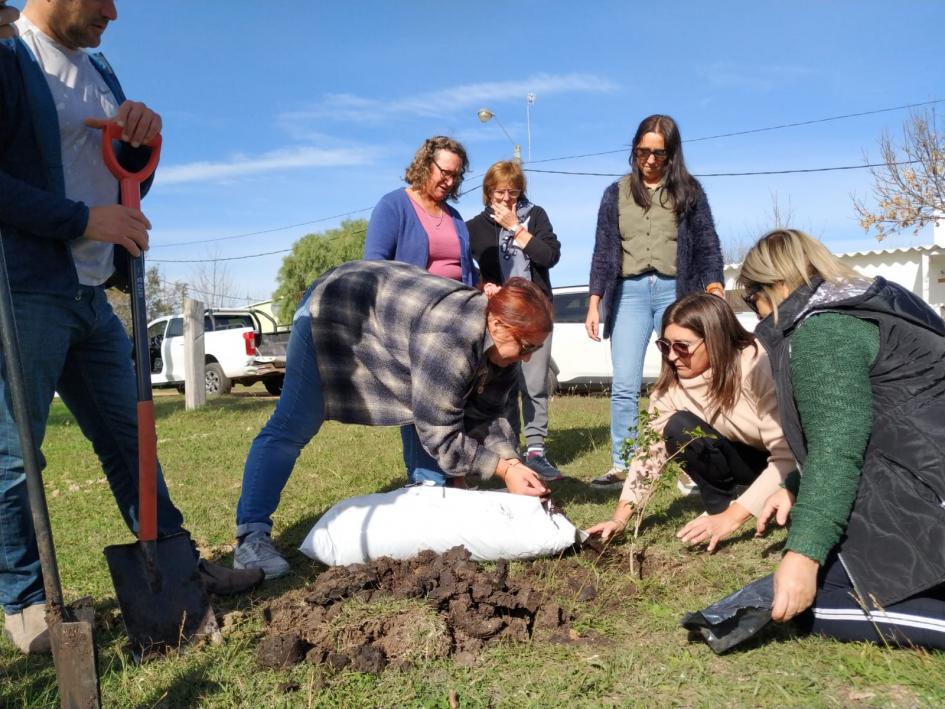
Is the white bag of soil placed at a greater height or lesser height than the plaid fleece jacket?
lesser

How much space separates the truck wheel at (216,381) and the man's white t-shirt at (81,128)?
39.7ft

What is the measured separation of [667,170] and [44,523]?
3.83 meters

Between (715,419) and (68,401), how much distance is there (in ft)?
8.68

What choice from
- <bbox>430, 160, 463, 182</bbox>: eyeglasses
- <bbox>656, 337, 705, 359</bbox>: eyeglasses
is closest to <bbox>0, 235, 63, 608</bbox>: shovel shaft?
<bbox>656, 337, 705, 359</bbox>: eyeglasses

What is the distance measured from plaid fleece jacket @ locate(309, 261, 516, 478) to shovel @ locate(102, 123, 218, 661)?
0.80m

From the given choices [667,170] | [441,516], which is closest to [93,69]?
[441,516]

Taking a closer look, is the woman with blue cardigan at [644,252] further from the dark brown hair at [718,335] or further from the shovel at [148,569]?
the shovel at [148,569]

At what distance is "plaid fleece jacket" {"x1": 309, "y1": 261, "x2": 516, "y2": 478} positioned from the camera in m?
2.99

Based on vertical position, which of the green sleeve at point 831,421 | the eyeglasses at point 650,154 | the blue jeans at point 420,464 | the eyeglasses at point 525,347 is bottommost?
the blue jeans at point 420,464

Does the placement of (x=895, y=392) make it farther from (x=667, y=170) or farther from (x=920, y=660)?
(x=667, y=170)

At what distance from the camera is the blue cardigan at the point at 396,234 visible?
418 centimetres

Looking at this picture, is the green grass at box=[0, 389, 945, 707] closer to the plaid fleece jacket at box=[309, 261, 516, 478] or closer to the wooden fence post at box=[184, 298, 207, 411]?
the plaid fleece jacket at box=[309, 261, 516, 478]

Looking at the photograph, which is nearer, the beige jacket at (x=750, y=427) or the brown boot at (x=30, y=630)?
the brown boot at (x=30, y=630)

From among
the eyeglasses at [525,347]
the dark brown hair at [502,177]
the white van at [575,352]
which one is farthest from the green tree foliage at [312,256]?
the eyeglasses at [525,347]
